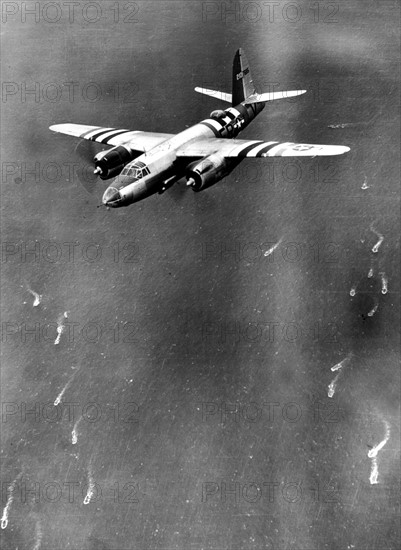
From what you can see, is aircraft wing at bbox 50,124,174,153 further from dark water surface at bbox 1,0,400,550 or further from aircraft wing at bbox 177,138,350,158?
aircraft wing at bbox 177,138,350,158

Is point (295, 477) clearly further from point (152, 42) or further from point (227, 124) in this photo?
point (152, 42)

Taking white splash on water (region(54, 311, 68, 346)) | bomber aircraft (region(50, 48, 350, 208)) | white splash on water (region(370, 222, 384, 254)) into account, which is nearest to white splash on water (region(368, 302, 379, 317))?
white splash on water (region(370, 222, 384, 254))

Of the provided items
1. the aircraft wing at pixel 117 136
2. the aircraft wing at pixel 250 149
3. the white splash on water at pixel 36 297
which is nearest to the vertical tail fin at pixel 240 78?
the aircraft wing at pixel 250 149

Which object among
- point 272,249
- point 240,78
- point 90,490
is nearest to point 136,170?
point 272,249

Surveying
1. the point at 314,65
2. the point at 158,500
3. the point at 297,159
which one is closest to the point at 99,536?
the point at 158,500

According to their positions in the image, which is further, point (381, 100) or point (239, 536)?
point (381, 100)

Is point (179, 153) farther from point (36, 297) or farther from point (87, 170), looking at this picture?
point (36, 297)
